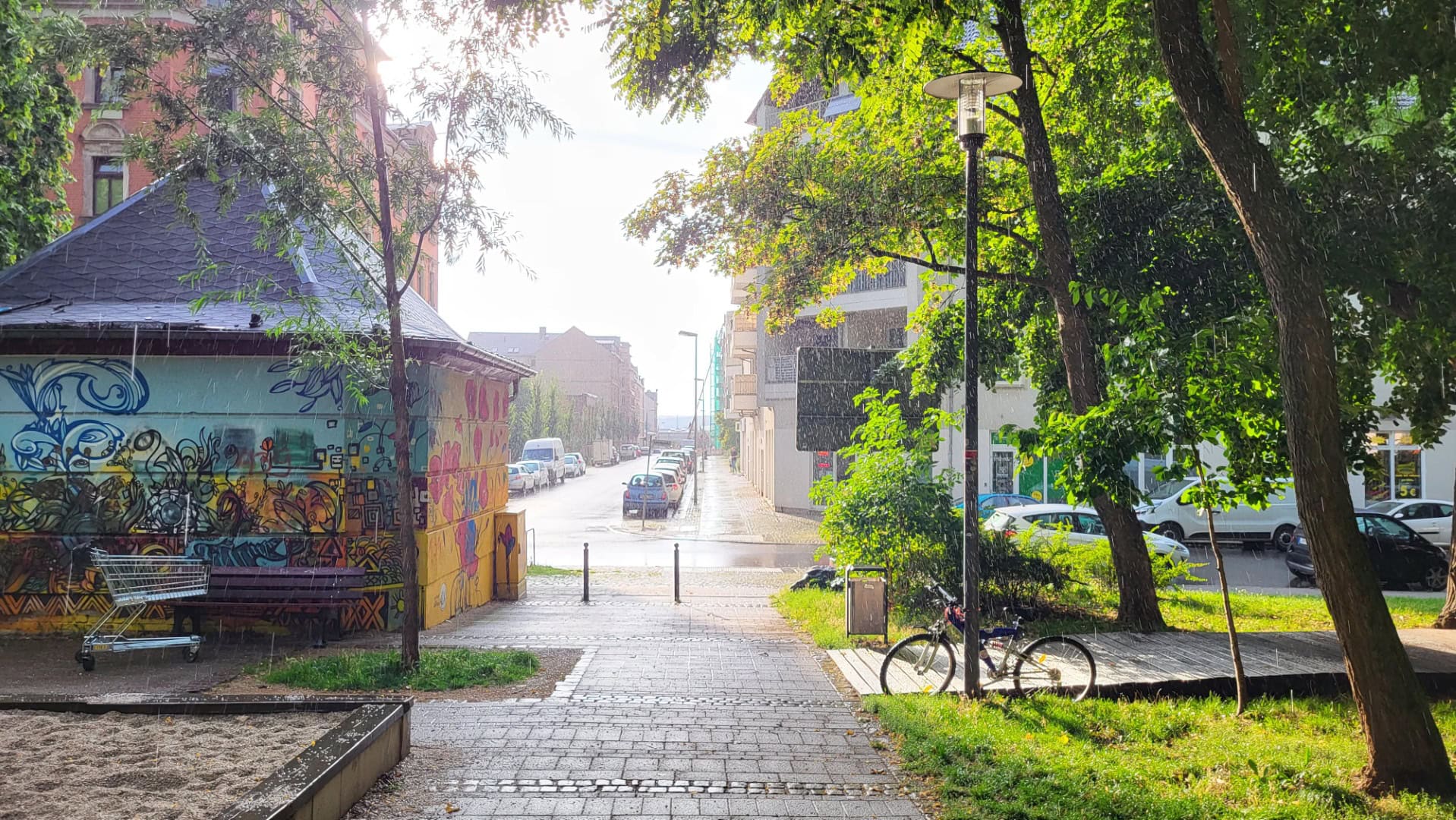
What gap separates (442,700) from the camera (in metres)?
8.05

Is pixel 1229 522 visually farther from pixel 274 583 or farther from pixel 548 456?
pixel 548 456

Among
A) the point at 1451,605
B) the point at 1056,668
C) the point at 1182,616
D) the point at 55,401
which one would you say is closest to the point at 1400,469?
the point at 1451,605

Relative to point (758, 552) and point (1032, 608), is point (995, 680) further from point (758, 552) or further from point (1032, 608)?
point (758, 552)

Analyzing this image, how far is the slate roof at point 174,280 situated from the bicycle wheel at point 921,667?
20.5 ft

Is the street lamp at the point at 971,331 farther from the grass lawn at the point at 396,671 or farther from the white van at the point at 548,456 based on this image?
the white van at the point at 548,456

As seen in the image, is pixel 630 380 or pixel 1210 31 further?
pixel 630 380

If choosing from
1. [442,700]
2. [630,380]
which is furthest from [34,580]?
[630,380]

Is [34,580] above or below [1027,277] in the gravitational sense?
below

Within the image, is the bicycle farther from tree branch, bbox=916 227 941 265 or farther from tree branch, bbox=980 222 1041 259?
tree branch, bbox=916 227 941 265

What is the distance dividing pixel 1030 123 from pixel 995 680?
21.4 ft

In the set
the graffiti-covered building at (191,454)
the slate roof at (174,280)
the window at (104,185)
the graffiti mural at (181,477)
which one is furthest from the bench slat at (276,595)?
the window at (104,185)

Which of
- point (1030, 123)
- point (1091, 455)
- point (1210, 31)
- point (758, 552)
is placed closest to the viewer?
point (1091, 455)

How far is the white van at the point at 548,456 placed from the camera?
5525cm

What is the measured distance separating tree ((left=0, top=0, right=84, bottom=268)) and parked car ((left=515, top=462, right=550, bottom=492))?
30104mm
